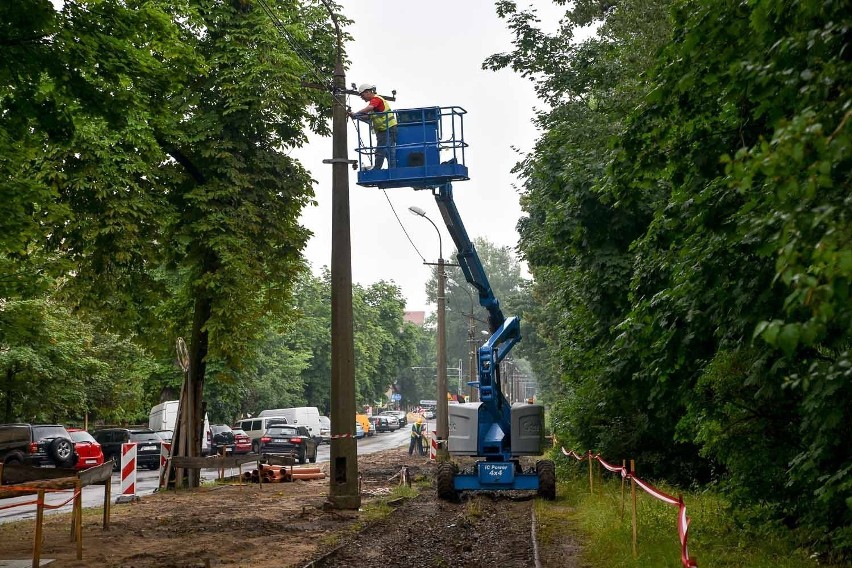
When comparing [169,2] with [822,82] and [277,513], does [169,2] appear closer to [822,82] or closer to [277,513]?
[277,513]

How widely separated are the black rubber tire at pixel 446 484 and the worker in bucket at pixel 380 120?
6.52 meters

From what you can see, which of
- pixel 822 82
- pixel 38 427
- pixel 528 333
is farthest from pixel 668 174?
pixel 528 333

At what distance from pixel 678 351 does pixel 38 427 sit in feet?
80.4

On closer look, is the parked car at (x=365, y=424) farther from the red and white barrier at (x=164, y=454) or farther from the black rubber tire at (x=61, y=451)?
the red and white barrier at (x=164, y=454)

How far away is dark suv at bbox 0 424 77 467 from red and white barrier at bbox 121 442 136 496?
783 cm

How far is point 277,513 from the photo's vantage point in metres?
17.8

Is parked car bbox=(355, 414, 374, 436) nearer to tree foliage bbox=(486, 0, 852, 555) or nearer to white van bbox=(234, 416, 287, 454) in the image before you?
white van bbox=(234, 416, 287, 454)

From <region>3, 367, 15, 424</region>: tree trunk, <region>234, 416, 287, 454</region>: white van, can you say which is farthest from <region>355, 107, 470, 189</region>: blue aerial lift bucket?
<region>234, 416, 287, 454</region>: white van

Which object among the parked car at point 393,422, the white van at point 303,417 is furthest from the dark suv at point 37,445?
the parked car at point 393,422

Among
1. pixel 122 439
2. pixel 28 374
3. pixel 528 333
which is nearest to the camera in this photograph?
pixel 28 374

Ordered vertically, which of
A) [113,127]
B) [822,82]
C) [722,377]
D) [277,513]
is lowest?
[277,513]

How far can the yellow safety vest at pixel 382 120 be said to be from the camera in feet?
62.1

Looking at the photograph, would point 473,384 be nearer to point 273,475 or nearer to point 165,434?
point 273,475

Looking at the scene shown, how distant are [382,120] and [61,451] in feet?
53.4
